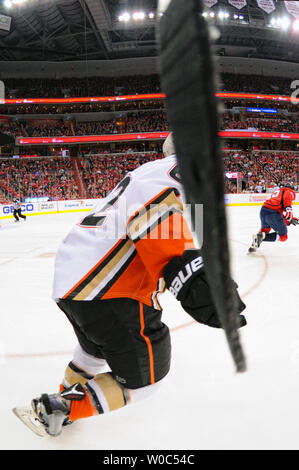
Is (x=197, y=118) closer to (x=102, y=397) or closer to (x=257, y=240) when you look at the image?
(x=102, y=397)

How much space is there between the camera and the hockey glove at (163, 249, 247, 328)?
2.47ft

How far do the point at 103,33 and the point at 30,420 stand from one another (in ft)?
82.0

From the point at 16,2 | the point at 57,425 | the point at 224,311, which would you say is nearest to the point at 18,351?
the point at 57,425

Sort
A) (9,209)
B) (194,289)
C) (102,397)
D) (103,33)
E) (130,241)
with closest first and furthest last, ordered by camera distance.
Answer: (194,289) < (130,241) < (102,397) < (9,209) < (103,33)

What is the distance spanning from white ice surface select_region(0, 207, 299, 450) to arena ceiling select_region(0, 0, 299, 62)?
63.8 feet

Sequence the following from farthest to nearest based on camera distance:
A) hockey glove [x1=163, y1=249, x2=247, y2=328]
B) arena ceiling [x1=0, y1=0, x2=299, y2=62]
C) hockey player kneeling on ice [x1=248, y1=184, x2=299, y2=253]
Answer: arena ceiling [x1=0, y1=0, x2=299, y2=62] < hockey player kneeling on ice [x1=248, y1=184, x2=299, y2=253] < hockey glove [x1=163, y1=249, x2=247, y2=328]

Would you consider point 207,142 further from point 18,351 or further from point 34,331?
point 34,331

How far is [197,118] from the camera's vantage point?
34cm

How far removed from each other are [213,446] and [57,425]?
67 centimetres

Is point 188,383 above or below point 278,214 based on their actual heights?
below

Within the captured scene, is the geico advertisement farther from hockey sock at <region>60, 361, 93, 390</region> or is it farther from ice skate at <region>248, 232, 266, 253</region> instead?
hockey sock at <region>60, 361, 93, 390</region>

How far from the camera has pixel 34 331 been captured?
262 centimetres

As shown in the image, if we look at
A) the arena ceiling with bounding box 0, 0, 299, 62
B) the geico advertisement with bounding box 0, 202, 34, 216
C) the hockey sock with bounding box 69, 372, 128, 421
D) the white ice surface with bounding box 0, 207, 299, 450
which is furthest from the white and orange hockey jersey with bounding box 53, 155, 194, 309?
the arena ceiling with bounding box 0, 0, 299, 62

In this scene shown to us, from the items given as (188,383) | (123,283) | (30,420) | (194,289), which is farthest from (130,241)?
(188,383)
